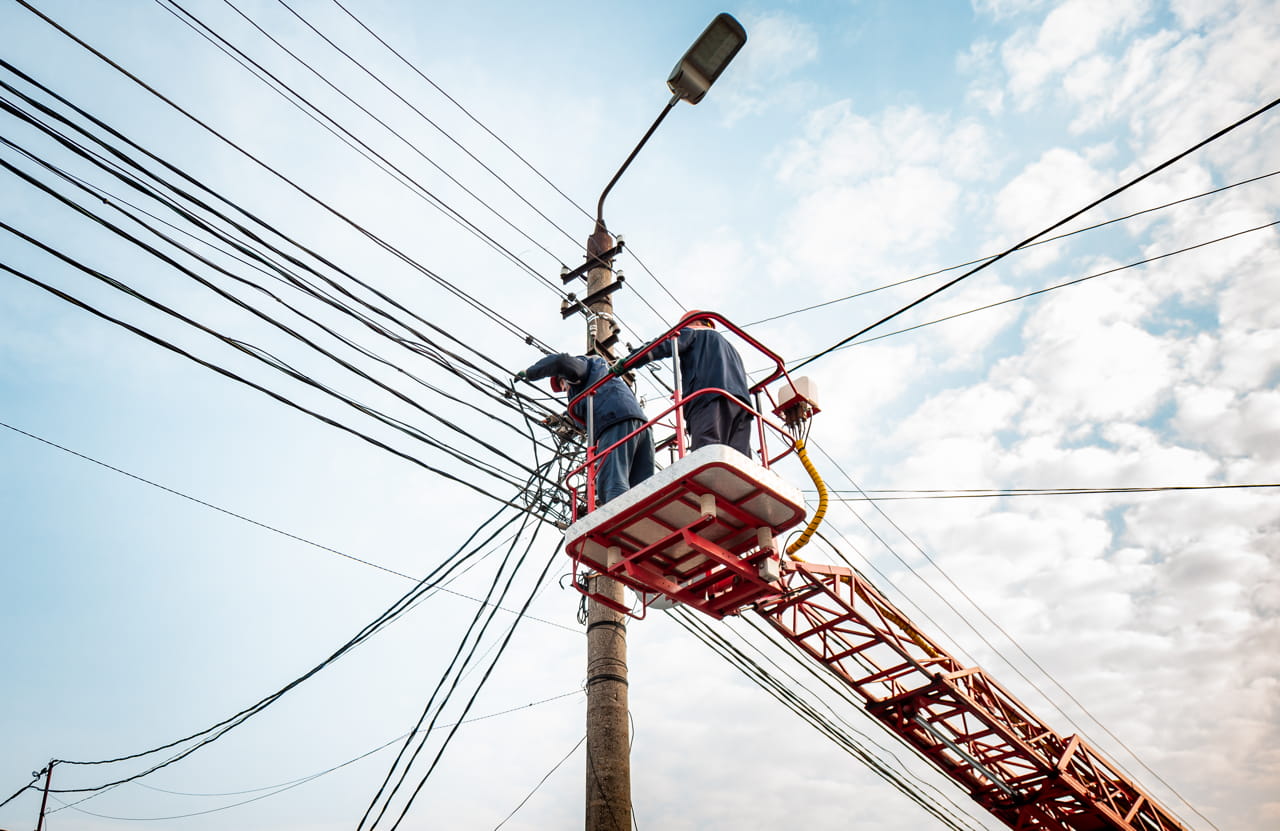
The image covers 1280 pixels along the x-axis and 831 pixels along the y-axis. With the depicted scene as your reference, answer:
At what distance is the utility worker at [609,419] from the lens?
7.40 meters

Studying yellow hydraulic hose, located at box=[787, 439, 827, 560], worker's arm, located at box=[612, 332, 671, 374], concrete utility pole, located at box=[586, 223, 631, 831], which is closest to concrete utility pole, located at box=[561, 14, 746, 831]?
concrete utility pole, located at box=[586, 223, 631, 831]

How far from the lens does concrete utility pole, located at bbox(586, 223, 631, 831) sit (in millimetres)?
7168

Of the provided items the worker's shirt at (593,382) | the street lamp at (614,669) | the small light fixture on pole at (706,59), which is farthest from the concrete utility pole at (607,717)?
the small light fixture on pole at (706,59)

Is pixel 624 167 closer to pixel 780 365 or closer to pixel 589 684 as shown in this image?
pixel 780 365

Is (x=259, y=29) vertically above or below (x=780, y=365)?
above

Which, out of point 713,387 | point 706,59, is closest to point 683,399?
point 713,387

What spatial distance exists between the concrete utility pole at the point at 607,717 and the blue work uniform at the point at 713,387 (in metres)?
1.92

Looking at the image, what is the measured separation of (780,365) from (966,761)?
768cm

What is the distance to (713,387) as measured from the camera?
22.6ft

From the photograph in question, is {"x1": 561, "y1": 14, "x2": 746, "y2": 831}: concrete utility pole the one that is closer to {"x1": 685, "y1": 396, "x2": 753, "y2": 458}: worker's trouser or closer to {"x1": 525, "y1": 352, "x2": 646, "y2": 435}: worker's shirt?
{"x1": 525, "y1": 352, "x2": 646, "y2": 435}: worker's shirt

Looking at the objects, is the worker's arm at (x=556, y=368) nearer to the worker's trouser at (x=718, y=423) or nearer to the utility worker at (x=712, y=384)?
the utility worker at (x=712, y=384)

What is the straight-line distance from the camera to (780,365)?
7336mm

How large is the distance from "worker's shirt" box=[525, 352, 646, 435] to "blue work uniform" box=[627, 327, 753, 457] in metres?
0.54

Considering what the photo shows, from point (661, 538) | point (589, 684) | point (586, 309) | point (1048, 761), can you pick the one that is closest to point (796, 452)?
point (661, 538)
